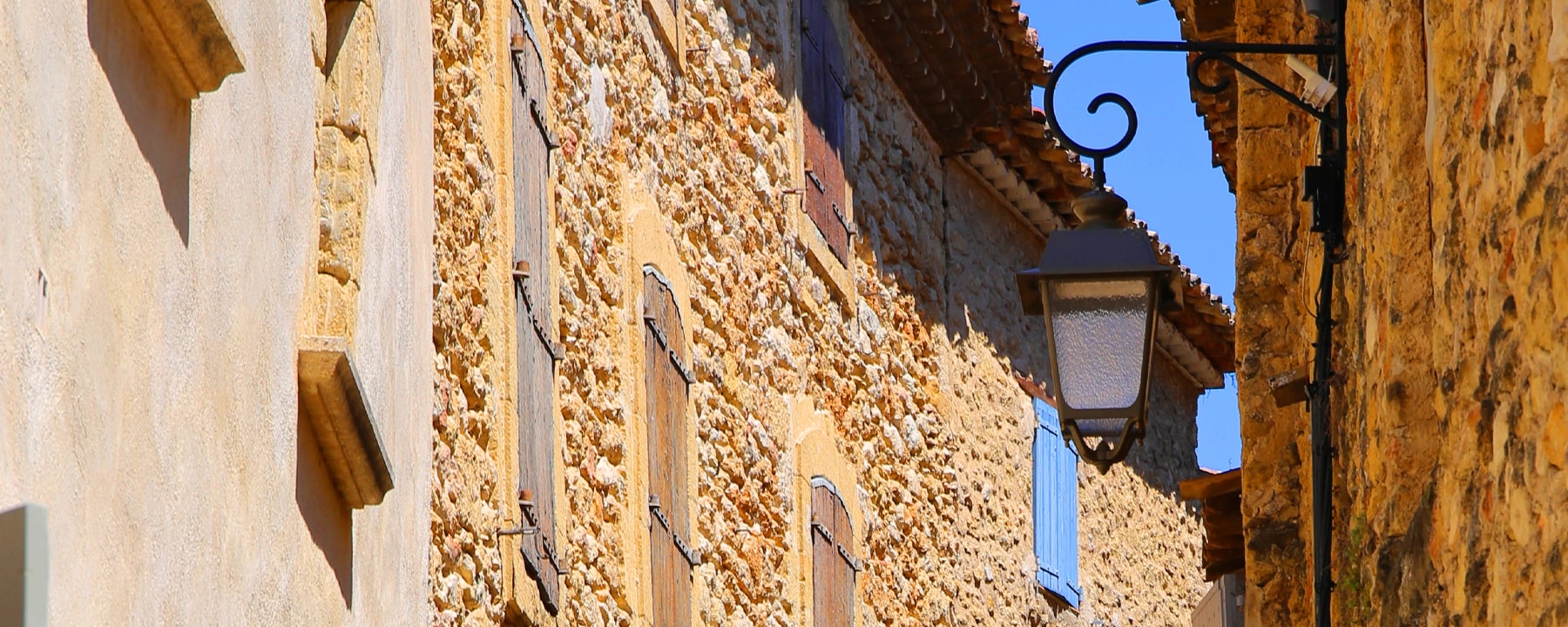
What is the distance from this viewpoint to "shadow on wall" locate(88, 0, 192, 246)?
2.85 meters

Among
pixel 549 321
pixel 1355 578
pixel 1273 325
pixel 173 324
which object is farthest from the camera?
pixel 549 321

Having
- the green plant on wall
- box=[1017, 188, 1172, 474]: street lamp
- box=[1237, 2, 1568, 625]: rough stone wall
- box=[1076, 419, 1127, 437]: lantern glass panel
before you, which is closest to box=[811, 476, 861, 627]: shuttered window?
box=[1076, 419, 1127, 437]: lantern glass panel

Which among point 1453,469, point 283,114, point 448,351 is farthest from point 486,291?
point 1453,469

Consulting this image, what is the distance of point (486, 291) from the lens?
21.6 ft

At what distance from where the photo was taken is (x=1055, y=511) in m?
14.3

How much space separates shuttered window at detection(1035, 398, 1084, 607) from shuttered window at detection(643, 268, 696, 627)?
565cm

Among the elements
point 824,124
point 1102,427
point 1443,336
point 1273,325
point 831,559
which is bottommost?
point 831,559

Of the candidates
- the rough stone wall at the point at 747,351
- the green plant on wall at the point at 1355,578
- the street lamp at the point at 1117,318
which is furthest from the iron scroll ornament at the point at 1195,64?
the rough stone wall at the point at 747,351

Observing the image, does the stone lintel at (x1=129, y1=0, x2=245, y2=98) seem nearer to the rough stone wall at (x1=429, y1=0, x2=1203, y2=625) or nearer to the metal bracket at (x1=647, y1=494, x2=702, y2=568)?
the rough stone wall at (x1=429, y1=0, x2=1203, y2=625)

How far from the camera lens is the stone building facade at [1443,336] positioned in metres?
2.89

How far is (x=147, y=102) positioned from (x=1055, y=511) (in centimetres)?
1172

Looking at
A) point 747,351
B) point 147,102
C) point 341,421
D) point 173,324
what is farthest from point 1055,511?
point 147,102

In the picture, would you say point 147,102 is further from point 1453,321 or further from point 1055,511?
point 1055,511

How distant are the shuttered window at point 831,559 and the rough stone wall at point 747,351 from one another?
138 mm
